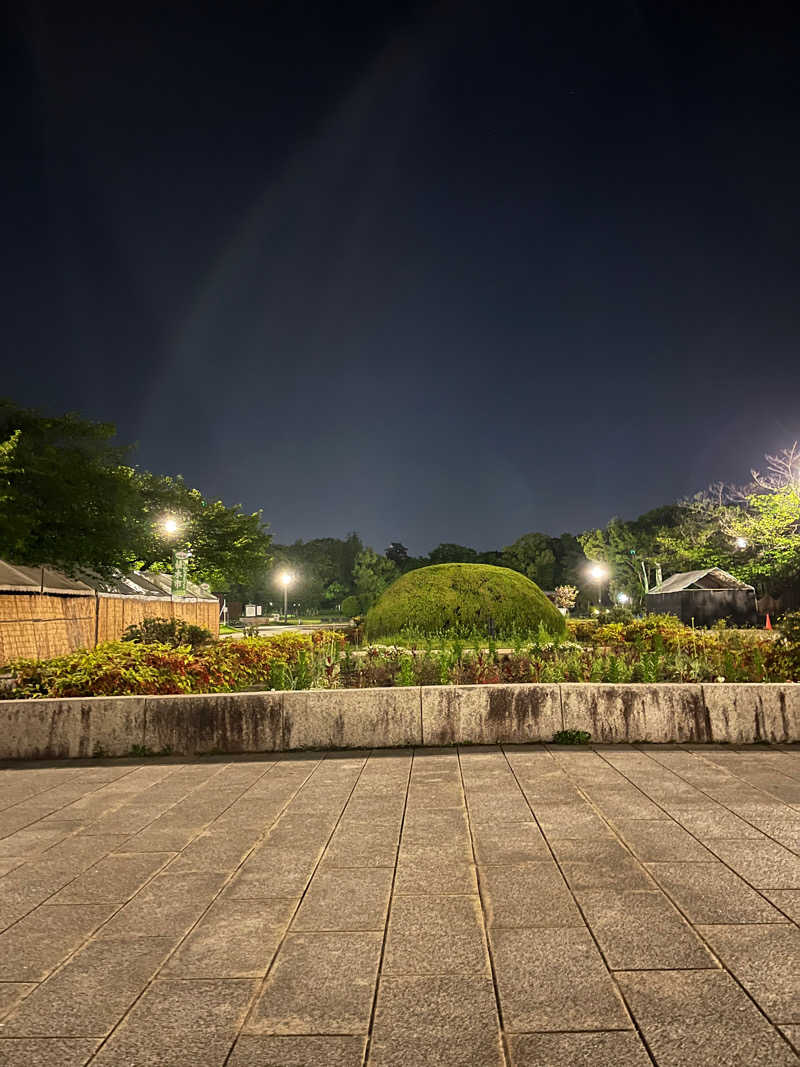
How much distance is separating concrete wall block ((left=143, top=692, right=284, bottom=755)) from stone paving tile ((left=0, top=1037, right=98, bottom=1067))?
506 cm

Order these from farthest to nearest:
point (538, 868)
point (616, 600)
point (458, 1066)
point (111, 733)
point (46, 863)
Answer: point (616, 600) → point (111, 733) → point (46, 863) → point (538, 868) → point (458, 1066)

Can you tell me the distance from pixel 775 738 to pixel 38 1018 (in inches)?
292

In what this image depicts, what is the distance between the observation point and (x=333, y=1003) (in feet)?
8.74

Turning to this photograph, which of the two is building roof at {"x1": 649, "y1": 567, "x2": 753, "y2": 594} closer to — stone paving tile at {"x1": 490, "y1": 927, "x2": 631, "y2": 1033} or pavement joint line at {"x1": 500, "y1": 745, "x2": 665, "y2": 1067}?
pavement joint line at {"x1": 500, "y1": 745, "x2": 665, "y2": 1067}

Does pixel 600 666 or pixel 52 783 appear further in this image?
pixel 600 666

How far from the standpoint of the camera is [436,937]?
3.19m

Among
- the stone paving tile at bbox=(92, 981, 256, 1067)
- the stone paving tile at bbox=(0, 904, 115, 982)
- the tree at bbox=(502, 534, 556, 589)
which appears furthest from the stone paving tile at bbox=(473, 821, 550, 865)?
the tree at bbox=(502, 534, 556, 589)

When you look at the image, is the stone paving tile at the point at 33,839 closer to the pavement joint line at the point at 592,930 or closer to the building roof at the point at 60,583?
the pavement joint line at the point at 592,930

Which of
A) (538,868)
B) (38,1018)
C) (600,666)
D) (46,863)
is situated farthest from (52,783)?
(600,666)

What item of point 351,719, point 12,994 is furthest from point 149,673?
point 12,994

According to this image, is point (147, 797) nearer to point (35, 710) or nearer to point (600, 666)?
point (35, 710)

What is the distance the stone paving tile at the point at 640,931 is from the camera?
2.93m

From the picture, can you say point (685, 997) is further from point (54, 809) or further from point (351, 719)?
point (351, 719)

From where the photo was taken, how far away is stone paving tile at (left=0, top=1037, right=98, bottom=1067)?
2.34 meters
